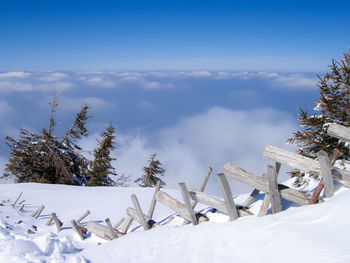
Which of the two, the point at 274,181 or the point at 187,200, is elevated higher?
the point at 274,181

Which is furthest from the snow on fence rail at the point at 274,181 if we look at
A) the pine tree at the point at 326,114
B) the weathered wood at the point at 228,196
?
the pine tree at the point at 326,114

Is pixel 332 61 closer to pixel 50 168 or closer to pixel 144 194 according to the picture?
pixel 144 194

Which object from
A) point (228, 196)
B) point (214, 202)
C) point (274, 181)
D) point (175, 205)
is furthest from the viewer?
point (175, 205)

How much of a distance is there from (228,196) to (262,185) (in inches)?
32.9

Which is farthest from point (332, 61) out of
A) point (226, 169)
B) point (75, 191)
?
point (75, 191)

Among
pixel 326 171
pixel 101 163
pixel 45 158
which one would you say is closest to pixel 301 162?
pixel 326 171

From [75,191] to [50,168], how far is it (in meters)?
11.0

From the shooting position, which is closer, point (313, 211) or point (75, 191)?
point (313, 211)

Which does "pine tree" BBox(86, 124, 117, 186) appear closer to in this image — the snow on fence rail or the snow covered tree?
the snow covered tree

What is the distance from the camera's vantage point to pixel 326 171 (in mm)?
4895

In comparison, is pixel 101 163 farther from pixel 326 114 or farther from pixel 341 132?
pixel 341 132

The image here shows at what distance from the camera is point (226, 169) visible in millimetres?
6156

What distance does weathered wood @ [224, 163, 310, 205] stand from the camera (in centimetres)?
542

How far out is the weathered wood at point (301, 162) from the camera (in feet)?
16.5
